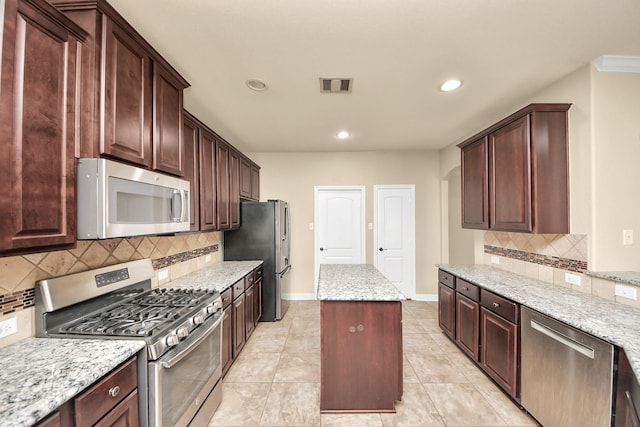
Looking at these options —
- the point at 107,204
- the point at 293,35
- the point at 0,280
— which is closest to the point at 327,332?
the point at 107,204

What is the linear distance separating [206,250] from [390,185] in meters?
3.16

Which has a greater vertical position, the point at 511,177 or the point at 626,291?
the point at 511,177

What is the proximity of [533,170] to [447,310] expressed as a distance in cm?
175

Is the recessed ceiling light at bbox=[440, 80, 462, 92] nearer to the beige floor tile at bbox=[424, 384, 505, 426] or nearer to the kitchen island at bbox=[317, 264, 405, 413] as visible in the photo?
the kitchen island at bbox=[317, 264, 405, 413]

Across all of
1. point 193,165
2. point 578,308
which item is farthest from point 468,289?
point 193,165

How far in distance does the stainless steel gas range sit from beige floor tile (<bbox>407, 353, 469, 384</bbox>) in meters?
1.81

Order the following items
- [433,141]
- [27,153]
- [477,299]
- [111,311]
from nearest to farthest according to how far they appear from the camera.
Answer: [27,153] < [111,311] < [477,299] < [433,141]

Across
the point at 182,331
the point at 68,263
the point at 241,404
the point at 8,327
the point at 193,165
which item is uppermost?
the point at 193,165

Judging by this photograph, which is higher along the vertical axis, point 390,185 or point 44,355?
point 390,185

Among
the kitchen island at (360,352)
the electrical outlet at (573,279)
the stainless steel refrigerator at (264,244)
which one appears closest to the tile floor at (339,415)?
the kitchen island at (360,352)

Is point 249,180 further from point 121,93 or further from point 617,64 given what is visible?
point 617,64

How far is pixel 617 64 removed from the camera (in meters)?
2.04

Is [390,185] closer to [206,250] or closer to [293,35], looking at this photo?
[206,250]

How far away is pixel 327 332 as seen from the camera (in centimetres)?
203
